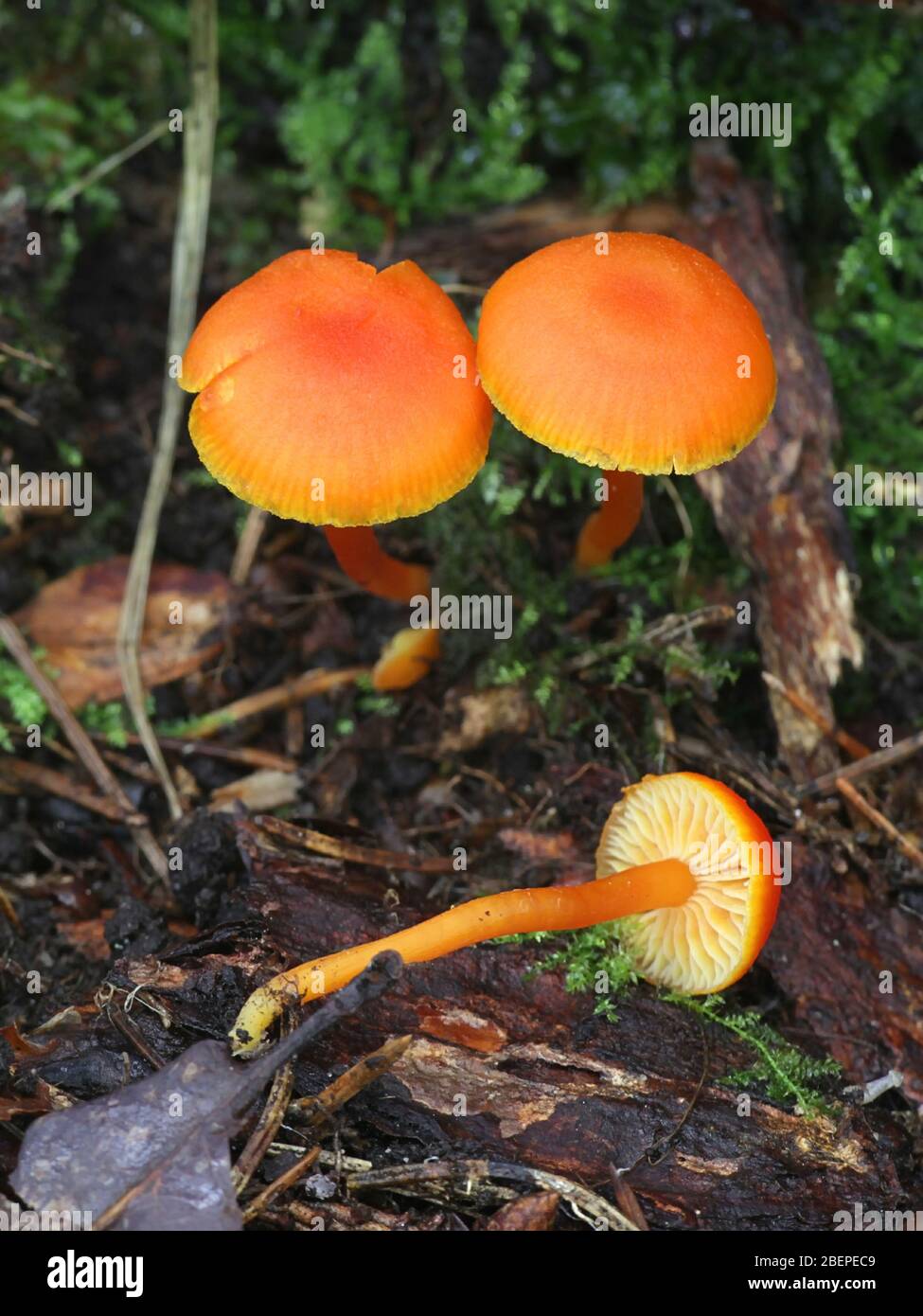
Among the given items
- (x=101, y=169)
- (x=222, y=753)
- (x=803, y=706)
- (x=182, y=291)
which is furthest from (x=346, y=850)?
(x=101, y=169)

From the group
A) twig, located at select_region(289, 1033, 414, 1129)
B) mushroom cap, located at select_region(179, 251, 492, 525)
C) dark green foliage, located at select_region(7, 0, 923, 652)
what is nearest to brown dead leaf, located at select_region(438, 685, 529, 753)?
dark green foliage, located at select_region(7, 0, 923, 652)

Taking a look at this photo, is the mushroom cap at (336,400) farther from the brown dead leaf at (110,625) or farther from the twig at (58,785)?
the twig at (58,785)

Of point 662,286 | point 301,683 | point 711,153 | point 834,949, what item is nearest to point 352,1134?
point 834,949

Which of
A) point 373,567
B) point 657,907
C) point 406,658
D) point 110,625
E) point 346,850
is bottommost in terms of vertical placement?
point 657,907

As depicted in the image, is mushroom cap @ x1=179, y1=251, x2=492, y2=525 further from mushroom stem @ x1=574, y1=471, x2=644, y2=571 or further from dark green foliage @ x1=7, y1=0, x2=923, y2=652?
dark green foliage @ x1=7, y1=0, x2=923, y2=652

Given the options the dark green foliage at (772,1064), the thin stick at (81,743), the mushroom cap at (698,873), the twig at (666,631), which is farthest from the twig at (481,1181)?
the twig at (666,631)

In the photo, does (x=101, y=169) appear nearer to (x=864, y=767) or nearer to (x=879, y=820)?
(x=864, y=767)
